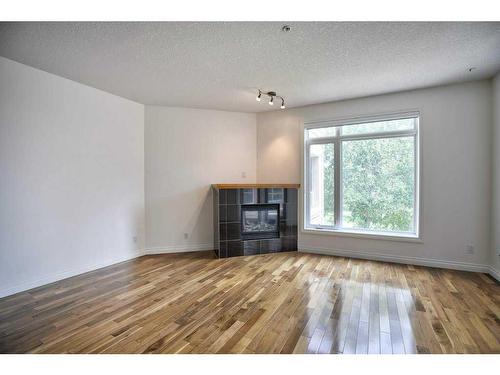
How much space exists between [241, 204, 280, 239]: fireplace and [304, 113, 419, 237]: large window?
2.01 feet

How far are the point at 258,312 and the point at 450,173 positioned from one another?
10.8 ft

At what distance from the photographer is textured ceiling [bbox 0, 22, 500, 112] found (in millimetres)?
2092

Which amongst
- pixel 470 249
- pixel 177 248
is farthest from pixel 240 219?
pixel 470 249

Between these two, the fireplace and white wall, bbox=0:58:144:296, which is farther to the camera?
the fireplace

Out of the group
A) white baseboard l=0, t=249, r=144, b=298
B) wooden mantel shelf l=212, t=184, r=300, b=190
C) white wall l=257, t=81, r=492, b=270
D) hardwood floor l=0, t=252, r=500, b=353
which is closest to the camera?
hardwood floor l=0, t=252, r=500, b=353

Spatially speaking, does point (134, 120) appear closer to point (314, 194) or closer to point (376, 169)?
point (314, 194)

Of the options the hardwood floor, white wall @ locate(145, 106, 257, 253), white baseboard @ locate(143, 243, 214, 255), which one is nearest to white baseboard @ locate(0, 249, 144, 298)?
the hardwood floor

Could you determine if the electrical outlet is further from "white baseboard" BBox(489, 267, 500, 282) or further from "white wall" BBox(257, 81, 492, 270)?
"white baseboard" BBox(489, 267, 500, 282)

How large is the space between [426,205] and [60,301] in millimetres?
4835

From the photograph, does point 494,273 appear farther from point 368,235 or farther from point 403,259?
point 368,235

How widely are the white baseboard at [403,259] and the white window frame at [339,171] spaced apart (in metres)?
0.29

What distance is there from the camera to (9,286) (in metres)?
2.66

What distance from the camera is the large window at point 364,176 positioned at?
12.3 ft

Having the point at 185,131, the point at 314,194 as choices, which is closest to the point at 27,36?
the point at 185,131
